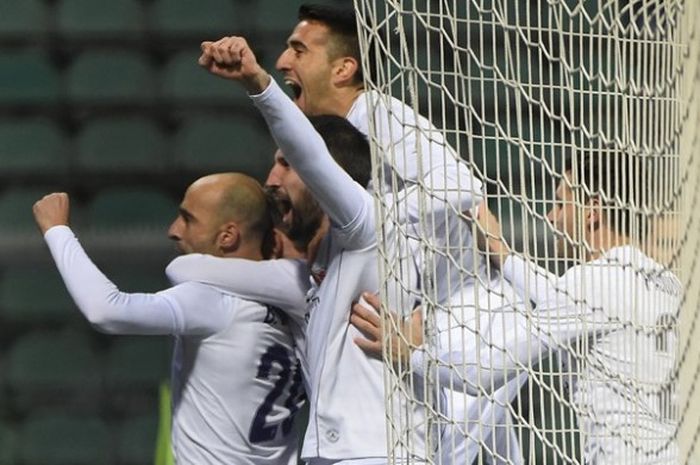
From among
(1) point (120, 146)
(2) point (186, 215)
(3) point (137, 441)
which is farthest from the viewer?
(1) point (120, 146)

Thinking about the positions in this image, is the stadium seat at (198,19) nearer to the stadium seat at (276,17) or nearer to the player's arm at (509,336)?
the stadium seat at (276,17)

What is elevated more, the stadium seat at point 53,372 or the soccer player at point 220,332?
the soccer player at point 220,332

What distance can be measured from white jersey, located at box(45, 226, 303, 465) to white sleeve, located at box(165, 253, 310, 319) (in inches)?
0.9

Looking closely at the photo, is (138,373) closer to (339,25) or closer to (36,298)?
(36,298)

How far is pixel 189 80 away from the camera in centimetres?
497

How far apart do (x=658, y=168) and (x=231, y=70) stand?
0.62m

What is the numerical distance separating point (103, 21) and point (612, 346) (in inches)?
120

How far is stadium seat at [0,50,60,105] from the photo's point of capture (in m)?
4.96

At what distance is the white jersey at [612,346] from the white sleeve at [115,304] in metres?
0.84

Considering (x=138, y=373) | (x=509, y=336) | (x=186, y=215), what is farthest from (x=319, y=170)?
(x=138, y=373)

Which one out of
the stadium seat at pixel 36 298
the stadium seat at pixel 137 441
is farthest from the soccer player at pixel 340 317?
the stadium seat at pixel 36 298

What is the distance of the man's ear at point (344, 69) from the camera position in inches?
123

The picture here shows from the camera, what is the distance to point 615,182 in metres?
2.22

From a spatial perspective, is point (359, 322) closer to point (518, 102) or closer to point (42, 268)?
point (518, 102)
